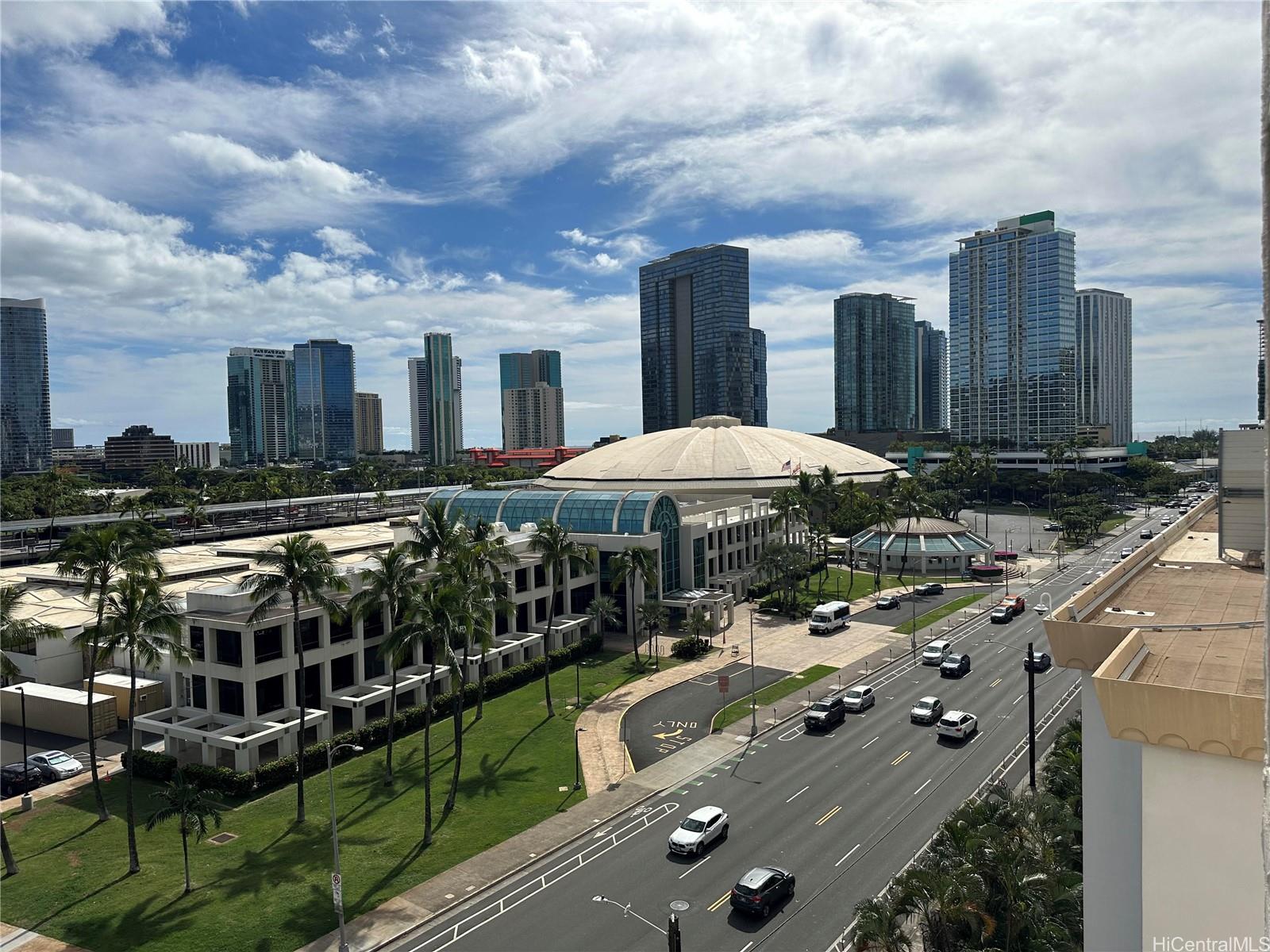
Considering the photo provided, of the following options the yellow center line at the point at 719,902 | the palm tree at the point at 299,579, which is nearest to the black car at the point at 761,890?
the yellow center line at the point at 719,902

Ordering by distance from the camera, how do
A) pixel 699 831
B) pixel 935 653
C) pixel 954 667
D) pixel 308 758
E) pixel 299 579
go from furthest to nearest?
pixel 935 653 → pixel 954 667 → pixel 308 758 → pixel 299 579 → pixel 699 831

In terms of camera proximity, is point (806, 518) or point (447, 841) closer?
point (447, 841)

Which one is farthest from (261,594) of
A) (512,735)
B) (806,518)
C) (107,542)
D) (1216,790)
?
(806,518)

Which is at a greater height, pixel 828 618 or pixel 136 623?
pixel 136 623

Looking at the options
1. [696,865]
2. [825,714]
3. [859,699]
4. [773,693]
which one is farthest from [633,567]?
[696,865]

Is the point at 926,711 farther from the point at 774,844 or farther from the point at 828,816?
the point at 774,844

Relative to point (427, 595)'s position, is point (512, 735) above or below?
below

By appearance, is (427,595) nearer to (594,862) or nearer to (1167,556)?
(594,862)
